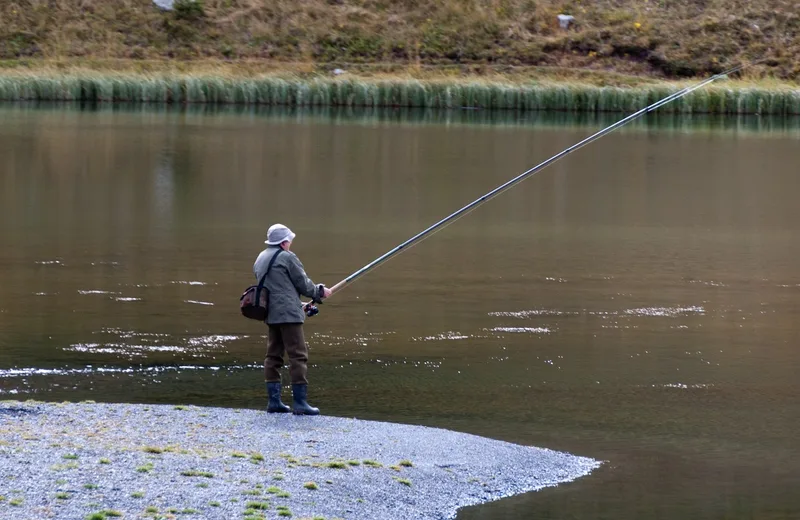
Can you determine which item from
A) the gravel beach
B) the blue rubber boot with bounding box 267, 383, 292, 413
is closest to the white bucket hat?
the blue rubber boot with bounding box 267, 383, 292, 413

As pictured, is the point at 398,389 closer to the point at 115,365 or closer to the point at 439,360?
the point at 439,360

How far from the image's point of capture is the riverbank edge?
3834 cm

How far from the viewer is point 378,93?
39.5 metres

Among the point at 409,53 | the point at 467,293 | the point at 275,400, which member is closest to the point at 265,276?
the point at 275,400

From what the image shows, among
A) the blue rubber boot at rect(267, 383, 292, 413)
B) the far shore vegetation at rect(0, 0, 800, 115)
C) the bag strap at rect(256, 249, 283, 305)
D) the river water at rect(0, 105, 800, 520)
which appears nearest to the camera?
the bag strap at rect(256, 249, 283, 305)

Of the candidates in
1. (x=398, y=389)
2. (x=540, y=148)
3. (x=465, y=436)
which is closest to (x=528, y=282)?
(x=398, y=389)

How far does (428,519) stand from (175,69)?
1458 inches

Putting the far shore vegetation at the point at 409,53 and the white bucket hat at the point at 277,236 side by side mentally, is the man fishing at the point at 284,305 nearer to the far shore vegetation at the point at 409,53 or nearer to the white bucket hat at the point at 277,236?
the white bucket hat at the point at 277,236

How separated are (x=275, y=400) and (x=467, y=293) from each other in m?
5.84

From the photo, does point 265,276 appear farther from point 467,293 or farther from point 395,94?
point 395,94

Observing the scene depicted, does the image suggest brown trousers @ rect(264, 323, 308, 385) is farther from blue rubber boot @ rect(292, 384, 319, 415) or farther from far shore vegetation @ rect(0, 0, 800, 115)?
far shore vegetation @ rect(0, 0, 800, 115)

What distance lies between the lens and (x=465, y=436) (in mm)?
9102

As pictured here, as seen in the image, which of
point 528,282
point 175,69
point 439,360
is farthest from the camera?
point 175,69

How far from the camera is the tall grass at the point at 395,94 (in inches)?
1512
